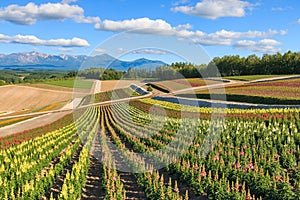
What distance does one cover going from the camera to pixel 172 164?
14.9 m

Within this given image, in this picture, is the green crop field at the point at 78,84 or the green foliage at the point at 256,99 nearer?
the green foliage at the point at 256,99

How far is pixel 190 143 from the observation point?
1767 cm

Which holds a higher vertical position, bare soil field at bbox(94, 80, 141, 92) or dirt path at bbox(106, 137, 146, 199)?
bare soil field at bbox(94, 80, 141, 92)

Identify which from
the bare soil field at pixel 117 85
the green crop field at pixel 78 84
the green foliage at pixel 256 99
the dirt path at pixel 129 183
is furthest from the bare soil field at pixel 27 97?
the dirt path at pixel 129 183

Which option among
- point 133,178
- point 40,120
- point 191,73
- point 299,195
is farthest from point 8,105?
point 299,195

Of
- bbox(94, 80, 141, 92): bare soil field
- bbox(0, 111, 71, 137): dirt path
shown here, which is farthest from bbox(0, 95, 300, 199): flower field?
bbox(94, 80, 141, 92): bare soil field

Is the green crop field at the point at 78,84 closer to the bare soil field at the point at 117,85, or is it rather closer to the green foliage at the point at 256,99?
the bare soil field at the point at 117,85

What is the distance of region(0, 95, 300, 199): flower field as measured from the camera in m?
11.3

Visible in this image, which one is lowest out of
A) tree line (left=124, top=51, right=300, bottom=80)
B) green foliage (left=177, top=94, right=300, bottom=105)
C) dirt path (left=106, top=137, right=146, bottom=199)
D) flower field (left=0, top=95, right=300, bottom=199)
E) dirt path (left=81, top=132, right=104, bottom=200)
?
dirt path (left=81, top=132, right=104, bottom=200)

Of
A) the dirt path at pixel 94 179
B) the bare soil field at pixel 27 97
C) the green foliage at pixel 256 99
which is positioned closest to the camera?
the dirt path at pixel 94 179

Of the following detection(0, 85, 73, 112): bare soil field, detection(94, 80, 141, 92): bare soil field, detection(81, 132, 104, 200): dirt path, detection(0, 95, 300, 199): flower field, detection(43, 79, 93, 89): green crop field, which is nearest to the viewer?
detection(0, 95, 300, 199): flower field

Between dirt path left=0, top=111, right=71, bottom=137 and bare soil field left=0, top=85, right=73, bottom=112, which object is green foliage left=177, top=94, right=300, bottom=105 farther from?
bare soil field left=0, top=85, right=73, bottom=112

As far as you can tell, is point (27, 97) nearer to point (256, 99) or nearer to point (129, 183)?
point (256, 99)

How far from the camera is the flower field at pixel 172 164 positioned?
1132 cm
